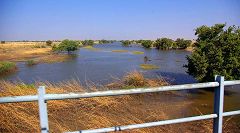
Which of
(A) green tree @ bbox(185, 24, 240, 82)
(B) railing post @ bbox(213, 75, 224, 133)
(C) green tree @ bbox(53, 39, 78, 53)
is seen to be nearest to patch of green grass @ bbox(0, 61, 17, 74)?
(A) green tree @ bbox(185, 24, 240, 82)

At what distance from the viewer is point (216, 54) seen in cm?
1742

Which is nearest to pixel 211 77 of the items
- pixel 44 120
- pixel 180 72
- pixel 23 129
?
Answer: pixel 180 72

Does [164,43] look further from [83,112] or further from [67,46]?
[83,112]

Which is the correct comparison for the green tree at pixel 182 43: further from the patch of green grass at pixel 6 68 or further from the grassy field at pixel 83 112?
the grassy field at pixel 83 112

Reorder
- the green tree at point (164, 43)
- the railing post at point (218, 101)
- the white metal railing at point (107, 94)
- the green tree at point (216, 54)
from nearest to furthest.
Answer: the white metal railing at point (107, 94), the railing post at point (218, 101), the green tree at point (216, 54), the green tree at point (164, 43)

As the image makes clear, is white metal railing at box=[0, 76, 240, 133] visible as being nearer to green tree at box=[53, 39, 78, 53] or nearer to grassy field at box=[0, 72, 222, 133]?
grassy field at box=[0, 72, 222, 133]

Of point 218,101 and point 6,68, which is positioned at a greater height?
point 218,101

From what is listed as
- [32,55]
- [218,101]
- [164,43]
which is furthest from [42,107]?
[164,43]

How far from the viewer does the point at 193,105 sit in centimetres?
1633

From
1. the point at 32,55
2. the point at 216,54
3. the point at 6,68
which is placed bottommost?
the point at 6,68

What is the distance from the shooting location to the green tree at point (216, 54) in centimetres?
1712

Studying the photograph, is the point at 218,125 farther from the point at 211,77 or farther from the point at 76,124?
the point at 211,77

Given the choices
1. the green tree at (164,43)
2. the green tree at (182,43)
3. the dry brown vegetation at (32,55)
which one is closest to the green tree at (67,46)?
the dry brown vegetation at (32,55)

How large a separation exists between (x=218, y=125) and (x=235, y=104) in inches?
619
